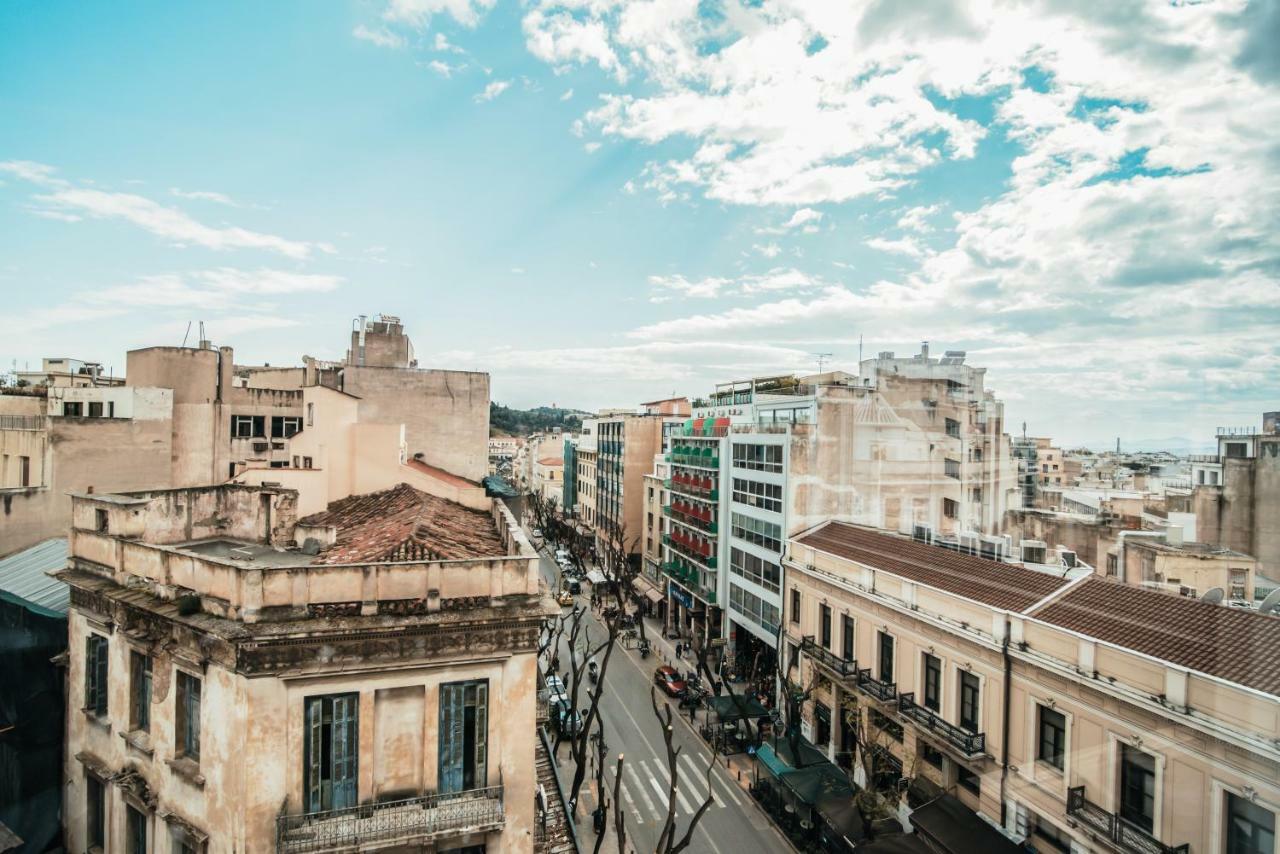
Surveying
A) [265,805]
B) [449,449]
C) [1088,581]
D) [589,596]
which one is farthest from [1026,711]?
[589,596]

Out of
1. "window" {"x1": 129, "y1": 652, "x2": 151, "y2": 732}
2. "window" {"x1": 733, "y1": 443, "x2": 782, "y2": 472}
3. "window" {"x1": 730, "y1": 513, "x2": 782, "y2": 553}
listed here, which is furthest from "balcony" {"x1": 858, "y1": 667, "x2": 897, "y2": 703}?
"window" {"x1": 129, "y1": 652, "x2": 151, "y2": 732}

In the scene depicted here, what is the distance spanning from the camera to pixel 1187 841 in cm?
854

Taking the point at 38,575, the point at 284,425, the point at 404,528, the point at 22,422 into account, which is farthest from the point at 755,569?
the point at 22,422

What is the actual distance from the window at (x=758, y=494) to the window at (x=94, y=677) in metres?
17.0

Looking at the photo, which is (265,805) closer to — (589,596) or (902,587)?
(902,587)

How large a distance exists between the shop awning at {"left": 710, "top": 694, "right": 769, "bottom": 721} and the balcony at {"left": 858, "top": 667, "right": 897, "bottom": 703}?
3.76 meters

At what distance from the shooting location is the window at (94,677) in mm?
8500

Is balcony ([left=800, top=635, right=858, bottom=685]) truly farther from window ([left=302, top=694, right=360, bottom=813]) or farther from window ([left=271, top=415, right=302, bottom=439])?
window ([left=271, top=415, right=302, bottom=439])

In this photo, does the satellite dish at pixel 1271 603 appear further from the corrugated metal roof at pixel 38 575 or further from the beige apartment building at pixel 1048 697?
the corrugated metal roof at pixel 38 575

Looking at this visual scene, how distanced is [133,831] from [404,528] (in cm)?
465

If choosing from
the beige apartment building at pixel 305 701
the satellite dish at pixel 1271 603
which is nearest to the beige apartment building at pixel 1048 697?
the satellite dish at pixel 1271 603

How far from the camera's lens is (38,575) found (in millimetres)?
10883

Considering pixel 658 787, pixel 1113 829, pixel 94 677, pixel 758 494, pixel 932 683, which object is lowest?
pixel 658 787

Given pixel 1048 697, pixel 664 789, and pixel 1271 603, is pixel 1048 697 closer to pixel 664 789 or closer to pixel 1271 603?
pixel 1271 603
